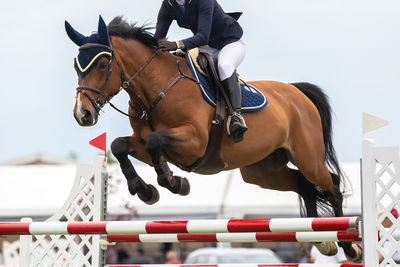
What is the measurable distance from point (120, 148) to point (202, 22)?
1.00 m

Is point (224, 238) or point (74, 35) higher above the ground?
point (74, 35)

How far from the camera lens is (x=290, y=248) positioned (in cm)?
1997

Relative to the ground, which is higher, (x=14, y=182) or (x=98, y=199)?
(x=98, y=199)

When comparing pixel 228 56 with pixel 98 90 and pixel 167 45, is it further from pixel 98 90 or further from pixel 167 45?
pixel 98 90

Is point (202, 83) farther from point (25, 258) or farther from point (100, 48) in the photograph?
point (25, 258)

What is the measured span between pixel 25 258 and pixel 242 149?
1.78 metres

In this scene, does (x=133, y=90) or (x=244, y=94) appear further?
(x=244, y=94)

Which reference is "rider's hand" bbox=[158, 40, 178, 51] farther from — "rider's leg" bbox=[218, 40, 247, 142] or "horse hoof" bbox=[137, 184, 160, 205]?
"horse hoof" bbox=[137, 184, 160, 205]

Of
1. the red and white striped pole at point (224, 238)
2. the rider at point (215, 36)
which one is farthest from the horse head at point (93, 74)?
the red and white striped pole at point (224, 238)

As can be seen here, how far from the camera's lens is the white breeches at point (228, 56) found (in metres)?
4.94

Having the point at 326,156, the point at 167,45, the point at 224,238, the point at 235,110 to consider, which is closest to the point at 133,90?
the point at 167,45

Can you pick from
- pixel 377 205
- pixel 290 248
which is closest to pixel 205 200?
pixel 290 248

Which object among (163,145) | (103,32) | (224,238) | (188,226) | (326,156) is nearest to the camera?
(188,226)

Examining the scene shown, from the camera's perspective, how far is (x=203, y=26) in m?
4.75
